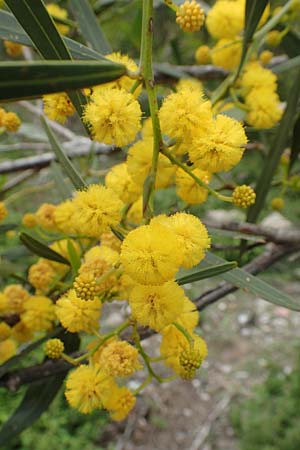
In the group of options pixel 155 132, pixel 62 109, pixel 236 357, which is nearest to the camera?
pixel 155 132

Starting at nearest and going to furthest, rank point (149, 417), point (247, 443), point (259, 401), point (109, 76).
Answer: point (109, 76), point (247, 443), point (259, 401), point (149, 417)

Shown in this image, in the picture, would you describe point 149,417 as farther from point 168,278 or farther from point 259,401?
point 168,278

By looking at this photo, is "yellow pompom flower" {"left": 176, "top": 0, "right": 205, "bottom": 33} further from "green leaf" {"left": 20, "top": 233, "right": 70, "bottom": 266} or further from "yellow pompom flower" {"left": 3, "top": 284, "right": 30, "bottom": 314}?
"yellow pompom flower" {"left": 3, "top": 284, "right": 30, "bottom": 314}

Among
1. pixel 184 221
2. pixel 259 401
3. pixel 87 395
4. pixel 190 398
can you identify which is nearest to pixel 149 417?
pixel 190 398

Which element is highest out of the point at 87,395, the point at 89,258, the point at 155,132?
the point at 155,132

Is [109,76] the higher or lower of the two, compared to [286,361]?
higher

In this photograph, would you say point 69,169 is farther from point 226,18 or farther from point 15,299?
point 226,18
